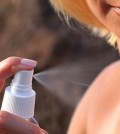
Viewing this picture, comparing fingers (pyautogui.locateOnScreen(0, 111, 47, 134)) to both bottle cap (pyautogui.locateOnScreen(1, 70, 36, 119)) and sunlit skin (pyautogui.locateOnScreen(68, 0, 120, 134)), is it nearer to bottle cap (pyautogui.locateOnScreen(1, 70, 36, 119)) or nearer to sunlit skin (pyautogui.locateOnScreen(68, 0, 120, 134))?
bottle cap (pyautogui.locateOnScreen(1, 70, 36, 119))

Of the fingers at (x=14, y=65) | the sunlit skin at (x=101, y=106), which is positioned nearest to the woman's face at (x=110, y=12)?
the sunlit skin at (x=101, y=106)

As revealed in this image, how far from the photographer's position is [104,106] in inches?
34.8

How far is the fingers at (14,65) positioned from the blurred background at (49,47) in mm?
1171

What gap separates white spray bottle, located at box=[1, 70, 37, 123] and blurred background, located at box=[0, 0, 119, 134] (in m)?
1.19

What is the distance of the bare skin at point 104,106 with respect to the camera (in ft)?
2.78

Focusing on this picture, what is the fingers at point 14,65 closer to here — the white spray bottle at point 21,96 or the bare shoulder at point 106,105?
the white spray bottle at point 21,96

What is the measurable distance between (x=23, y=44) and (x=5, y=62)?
1.39 meters

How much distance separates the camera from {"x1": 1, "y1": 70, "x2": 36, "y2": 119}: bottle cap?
0.59 meters

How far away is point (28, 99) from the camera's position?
1.95 ft

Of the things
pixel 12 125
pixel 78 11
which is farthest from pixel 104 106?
pixel 12 125

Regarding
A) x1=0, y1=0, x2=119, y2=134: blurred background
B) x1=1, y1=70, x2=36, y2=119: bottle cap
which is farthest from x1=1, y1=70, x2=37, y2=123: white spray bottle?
x1=0, y1=0, x2=119, y2=134: blurred background

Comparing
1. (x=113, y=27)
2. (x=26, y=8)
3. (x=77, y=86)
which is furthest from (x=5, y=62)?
(x=26, y=8)

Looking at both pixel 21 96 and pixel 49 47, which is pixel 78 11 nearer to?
pixel 21 96

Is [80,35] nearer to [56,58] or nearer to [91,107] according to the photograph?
[56,58]
